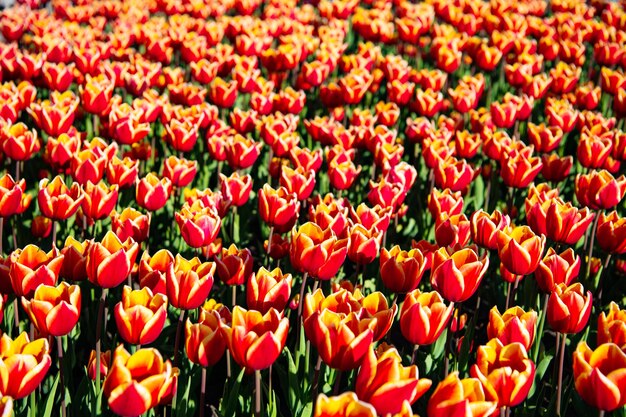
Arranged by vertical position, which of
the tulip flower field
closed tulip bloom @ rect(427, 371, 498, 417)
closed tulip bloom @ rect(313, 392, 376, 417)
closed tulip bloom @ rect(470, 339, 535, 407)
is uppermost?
closed tulip bloom @ rect(313, 392, 376, 417)

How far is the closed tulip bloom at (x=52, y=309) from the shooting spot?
6.48 feet

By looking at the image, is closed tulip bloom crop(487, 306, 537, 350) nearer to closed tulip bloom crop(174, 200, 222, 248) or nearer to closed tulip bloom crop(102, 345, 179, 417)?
closed tulip bloom crop(102, 345, 179, 417)

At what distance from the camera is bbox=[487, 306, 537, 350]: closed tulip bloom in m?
2.02

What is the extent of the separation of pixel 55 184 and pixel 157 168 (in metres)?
1.60

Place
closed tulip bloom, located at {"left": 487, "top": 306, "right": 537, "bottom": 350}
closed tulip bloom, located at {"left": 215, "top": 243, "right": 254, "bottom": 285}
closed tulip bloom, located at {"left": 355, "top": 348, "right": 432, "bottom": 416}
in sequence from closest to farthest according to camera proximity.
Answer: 1. closed tulip bloom, located at {"left": 355, "top": 348, "right": 432, "bottom": 416}
2. closed tulip bloom, located at {"left": 487, "top": 306, "right": 537, "bottom": 350}
3. closed tulip bloom, located at {"left": 215, "top": 243, "right": 254, "bottom": 285}

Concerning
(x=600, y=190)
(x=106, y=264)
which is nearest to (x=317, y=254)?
(x=106, y=264)

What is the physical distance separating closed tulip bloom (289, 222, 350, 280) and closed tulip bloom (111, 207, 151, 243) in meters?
0.65

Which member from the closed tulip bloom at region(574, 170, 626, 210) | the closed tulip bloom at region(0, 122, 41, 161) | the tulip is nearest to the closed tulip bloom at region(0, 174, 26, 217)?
the closed tulip bloom at region(0, 122, 41, 161)

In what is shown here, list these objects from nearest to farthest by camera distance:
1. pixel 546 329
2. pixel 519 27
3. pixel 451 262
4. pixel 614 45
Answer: pixel 451 262 → pixel 546 329 → pixel 614 45 → pixel 519 27

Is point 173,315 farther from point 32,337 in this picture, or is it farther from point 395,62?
point 395,62

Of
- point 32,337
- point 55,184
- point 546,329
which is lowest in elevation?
point 546,329

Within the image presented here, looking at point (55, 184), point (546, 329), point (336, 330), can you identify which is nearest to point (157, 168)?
point (55, 184)

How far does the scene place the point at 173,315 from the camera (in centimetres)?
298

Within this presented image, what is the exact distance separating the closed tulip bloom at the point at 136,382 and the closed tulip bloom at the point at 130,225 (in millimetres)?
903
